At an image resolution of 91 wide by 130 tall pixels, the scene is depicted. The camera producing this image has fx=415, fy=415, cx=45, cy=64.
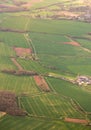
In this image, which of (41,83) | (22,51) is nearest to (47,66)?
(41,83)

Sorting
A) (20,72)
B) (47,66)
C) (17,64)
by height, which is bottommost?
(47,66)

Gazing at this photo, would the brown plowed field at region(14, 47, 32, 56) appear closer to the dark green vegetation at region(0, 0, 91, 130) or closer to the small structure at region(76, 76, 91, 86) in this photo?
the dark green vegetation at region(0, 0, 91, 130)

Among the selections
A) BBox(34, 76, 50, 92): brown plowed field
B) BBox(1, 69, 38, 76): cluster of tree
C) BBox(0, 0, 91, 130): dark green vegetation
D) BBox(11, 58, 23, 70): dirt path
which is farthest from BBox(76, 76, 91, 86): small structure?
BBox(11, 58, 23, 70): dirt path

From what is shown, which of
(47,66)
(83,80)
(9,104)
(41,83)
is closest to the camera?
(9,104)

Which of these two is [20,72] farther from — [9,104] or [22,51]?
[9,104]

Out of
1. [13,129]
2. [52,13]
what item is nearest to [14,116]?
[13,129]

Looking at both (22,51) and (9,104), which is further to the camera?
(22,51)

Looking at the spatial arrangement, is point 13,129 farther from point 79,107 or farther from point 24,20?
point 24,20
